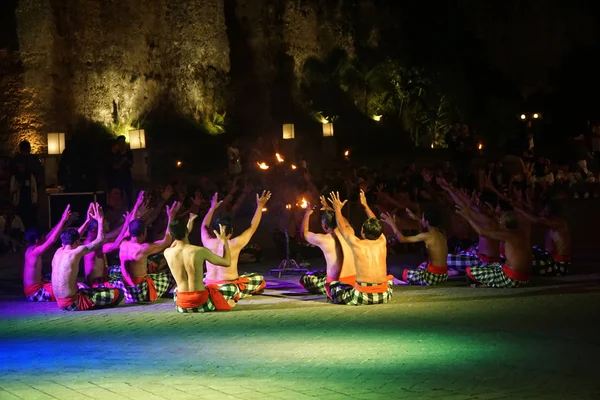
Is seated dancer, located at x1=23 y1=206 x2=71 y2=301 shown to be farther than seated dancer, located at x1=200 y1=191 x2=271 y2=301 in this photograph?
Yes

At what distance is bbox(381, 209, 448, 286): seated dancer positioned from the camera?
1348 cm

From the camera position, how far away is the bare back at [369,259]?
462 inches

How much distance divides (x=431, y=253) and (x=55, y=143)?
12946 millimetres

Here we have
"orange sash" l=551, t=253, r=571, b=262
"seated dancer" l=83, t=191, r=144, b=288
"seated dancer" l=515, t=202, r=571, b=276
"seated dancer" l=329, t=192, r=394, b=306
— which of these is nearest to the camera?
"seated dancer" l=329, t=192, r=394, b=306

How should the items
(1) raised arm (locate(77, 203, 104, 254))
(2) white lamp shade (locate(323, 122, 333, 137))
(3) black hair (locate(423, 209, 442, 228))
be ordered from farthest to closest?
(2) white lamp shade (locate(323, 122, 333, 137)) < (3) black hair (locate(423, 209, 442, 228)) < (1) raised arm (locate(77, 203, 104, 254))

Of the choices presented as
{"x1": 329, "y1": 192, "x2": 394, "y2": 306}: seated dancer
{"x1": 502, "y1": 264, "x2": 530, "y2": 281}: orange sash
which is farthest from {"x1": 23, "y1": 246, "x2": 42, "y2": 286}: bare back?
{"x1": 502, "y1": 264, "x2": 530, "y2": 281}: orange sash

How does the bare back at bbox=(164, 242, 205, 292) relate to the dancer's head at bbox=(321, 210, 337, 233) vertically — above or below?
below

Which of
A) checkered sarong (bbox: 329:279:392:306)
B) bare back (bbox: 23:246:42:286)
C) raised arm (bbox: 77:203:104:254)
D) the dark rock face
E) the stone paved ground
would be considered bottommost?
the stone paved ground

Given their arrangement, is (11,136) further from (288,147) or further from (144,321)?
(144,321)

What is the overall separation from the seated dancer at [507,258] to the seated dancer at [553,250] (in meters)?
1.13

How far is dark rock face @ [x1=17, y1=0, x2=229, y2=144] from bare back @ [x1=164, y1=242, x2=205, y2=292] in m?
20.7

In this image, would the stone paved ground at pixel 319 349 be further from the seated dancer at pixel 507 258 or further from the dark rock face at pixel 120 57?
the dark rock face at pixel 120 57

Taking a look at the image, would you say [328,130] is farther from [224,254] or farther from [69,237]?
[224,254]

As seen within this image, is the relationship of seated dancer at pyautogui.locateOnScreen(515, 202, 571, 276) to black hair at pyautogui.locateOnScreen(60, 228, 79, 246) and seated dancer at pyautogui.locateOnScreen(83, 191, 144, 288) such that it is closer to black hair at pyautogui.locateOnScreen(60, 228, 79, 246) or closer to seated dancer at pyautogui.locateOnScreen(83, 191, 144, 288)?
seated dancer at pyautogui.locateOnScreen(83, 191, 144, 288)
